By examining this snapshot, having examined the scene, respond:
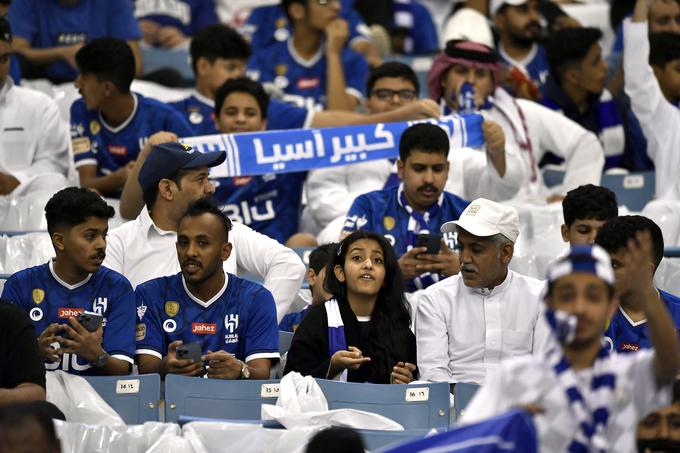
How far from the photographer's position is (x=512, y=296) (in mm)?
6715

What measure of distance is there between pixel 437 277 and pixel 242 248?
3.25 feet

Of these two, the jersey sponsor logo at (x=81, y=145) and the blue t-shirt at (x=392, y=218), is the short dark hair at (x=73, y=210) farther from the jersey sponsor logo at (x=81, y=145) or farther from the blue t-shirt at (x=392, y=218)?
the jersey sponsor logo at (x=81, y=145)

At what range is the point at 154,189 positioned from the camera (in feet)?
23.9

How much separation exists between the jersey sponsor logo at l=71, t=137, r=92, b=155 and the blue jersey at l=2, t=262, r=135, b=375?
6.99 feet

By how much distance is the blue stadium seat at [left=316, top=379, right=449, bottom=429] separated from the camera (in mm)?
6090

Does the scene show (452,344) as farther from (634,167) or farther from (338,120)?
(634,167)

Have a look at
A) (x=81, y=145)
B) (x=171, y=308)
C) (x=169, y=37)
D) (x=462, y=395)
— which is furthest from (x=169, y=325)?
(x=169, y=37)

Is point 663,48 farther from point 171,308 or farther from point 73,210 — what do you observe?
point 73,210

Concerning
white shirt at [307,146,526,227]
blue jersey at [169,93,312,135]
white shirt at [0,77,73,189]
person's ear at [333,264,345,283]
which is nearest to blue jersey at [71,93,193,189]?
white shirt at [0,77,73,189]

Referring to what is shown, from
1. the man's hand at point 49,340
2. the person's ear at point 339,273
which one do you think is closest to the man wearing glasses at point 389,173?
the person's ear at point 339,273

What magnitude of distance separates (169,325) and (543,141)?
12.0 feet

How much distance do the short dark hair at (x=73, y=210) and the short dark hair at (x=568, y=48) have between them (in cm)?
433

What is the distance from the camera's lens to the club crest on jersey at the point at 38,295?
21.0 feet

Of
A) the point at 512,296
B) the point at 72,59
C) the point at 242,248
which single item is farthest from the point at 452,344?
the point at 72,59
